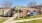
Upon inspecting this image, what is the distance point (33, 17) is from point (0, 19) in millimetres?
1362

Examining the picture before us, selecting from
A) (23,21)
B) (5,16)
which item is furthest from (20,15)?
(5,16)

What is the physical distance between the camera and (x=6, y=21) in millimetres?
5598

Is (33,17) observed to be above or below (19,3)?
below

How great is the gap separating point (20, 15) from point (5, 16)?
64cm

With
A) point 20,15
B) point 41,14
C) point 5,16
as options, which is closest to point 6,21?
point 5,16

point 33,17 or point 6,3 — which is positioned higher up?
point 6,3

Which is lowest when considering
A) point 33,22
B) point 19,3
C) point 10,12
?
point 33,22

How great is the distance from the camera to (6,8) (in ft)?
19.3

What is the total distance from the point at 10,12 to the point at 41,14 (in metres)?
1.33

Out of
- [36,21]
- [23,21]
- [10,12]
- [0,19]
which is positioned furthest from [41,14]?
[0,19]

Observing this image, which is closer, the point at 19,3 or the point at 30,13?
the point at 19,3

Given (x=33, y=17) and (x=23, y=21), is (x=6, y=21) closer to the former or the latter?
(x=23, y=21)

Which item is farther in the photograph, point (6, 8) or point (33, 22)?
point (6, 8)

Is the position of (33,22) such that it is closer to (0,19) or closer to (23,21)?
(23,21)
